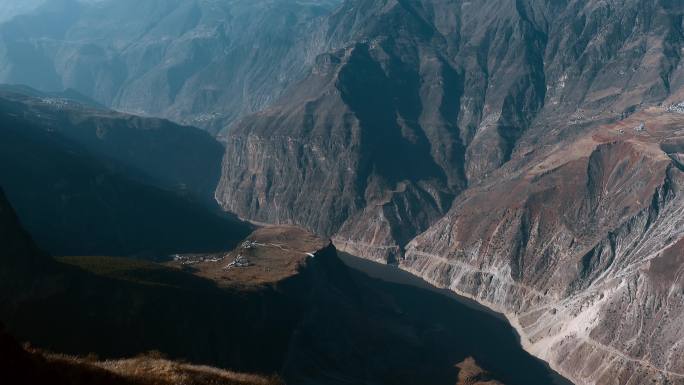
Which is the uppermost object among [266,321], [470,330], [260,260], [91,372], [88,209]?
[91,372]

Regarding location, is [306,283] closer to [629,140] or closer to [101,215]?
[101,215]

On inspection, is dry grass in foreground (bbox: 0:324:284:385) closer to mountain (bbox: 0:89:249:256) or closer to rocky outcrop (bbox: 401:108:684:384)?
rocky outcrop (bbox: 401:108:684:384)

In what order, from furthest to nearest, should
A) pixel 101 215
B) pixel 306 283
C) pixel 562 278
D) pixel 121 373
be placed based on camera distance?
pixel 101 215, pixel 562 278, pixel 306 283, pixel 121 373

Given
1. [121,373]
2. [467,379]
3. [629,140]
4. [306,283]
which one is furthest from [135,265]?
[629,140]

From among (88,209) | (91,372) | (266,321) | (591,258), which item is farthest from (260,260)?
(91,372)

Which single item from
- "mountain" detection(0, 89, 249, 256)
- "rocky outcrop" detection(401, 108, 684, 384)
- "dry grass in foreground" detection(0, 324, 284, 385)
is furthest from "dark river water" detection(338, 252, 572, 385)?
"dry grass in foreground" detection(0, 324, 284, 385)

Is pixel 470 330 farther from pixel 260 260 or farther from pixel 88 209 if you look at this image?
pixel 88 209
